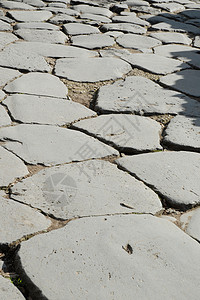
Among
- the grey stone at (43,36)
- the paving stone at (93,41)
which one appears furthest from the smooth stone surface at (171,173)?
the grey stone at (43,36)

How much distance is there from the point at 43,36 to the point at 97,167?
226cm

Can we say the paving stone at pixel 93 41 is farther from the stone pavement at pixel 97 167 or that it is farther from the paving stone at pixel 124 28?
the paving stone at pixel 124 28

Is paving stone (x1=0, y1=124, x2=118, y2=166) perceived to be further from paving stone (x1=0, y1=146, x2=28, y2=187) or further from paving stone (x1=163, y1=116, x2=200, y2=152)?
paving stone (x1=163, y1=116, x2=200, y2=152)

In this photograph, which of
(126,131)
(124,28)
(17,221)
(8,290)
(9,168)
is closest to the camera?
(8,290)

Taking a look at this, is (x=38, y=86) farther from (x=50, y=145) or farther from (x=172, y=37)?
(x=172, y=37)

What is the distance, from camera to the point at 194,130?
8.07ft

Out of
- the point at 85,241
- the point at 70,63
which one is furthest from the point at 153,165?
the point at 70,63

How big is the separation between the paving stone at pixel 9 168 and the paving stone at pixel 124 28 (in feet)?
8.87

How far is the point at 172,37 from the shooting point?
4340 millimetres

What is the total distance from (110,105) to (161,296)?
1556 mm

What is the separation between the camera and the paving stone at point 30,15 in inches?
171

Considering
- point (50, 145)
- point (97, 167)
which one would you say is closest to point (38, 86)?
point (50, 145)

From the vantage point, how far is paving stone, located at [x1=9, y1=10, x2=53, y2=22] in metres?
4.35

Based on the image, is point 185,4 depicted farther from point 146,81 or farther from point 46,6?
point 146,81
